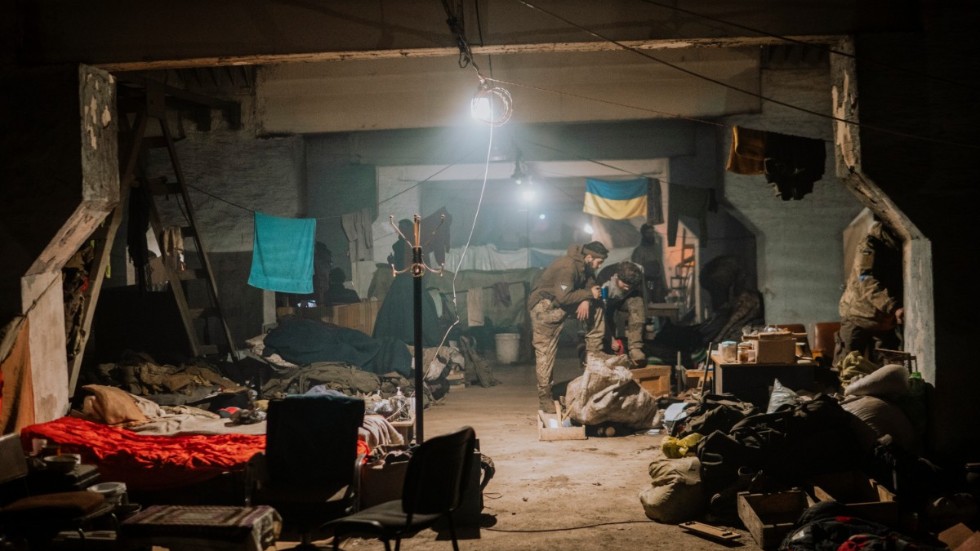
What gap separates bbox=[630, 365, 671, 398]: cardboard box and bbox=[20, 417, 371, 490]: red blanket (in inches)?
210

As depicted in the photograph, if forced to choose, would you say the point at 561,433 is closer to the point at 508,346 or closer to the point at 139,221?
the point at 139,221

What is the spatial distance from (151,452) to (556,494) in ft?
12.1

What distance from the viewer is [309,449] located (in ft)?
19.5

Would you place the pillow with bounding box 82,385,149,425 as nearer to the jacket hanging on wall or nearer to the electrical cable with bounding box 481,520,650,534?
the electrical cable with bounding box 481,520,650,534

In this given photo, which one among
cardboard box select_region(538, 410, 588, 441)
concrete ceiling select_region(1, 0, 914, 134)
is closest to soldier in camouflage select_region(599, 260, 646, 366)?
cardboard box select_region(538, 410, 588, 441)

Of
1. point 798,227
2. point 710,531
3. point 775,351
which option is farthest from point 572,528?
point 798,227

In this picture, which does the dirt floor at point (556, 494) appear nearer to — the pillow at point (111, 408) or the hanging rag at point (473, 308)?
the pillow at point (111, 408)

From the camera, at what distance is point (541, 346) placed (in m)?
12.0

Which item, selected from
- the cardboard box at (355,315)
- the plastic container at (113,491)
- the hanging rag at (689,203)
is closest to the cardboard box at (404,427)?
the plastic container at (113,491)

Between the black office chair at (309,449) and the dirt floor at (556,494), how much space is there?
545 mm

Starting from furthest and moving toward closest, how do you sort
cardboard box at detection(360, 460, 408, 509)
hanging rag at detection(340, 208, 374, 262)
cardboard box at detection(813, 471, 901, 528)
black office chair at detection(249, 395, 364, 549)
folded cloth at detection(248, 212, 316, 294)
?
hanging rag at detection(340, 208, 374, 262), folded cloth at detection(248, 212, 316, 294), cardboard box at detection(360, 460, 408, 509), cardboard box at detection(813, 471, 901, 528), black office chair at detection(249, 395, 364, 549)

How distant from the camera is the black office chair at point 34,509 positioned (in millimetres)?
5180

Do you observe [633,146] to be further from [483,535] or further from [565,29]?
[483,535]

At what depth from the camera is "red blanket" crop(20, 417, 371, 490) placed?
675 centimetres
